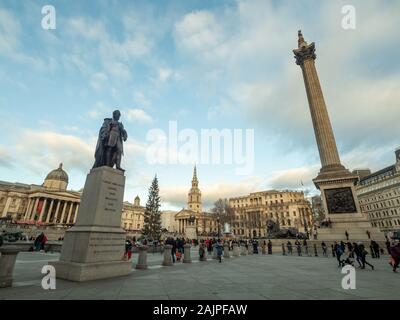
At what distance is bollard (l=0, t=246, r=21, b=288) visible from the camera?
6.88 m

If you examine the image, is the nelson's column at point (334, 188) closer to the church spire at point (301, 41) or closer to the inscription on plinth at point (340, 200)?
the inscription on plinth at point (340, 200)

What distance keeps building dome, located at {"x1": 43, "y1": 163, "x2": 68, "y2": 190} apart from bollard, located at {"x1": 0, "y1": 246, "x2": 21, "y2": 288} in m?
101

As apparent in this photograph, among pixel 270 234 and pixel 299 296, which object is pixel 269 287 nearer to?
pixel 299 296

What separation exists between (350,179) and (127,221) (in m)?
111

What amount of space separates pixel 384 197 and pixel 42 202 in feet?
409

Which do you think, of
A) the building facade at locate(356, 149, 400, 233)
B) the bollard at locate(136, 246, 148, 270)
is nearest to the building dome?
the bollard at locate(136, 246, 148, 270)

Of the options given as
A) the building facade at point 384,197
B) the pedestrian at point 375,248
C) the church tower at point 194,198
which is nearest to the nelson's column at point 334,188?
the pedestrian at point 375,248

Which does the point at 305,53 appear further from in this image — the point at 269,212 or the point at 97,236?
the point at 269,212

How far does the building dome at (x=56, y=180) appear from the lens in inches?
3637

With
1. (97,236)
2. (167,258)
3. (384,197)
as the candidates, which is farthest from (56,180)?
(384,197)

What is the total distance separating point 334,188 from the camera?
2911 cm
